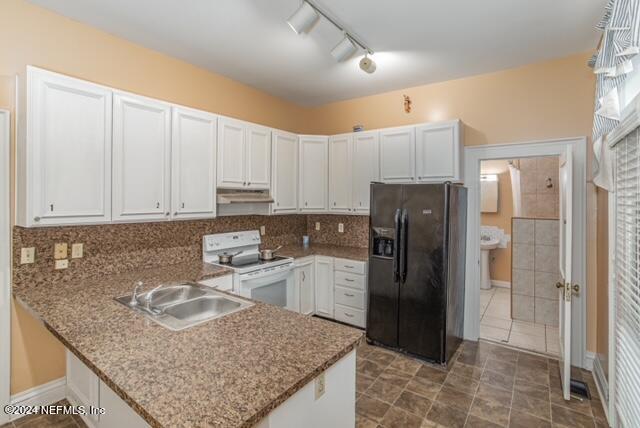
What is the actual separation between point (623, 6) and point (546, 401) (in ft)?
8.60

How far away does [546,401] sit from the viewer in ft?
8.05

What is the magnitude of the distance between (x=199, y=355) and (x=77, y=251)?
181 centimetres

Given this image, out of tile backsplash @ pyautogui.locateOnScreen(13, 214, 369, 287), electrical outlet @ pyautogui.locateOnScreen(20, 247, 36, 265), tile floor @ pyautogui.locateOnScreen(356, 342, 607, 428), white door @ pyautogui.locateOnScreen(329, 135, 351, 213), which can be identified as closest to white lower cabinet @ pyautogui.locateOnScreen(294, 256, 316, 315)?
tile backsplash @ pyautogui.locateOnScreen(13, 214, 369, 287)

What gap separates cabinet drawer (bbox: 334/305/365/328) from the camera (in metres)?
3.66

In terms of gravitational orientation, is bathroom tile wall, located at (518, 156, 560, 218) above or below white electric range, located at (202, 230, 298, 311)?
above

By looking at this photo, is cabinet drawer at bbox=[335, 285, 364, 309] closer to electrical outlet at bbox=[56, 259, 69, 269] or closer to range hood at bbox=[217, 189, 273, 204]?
range hood at bbox=[217, 189, 273, 204]

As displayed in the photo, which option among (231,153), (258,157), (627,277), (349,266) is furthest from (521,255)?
(231,153)

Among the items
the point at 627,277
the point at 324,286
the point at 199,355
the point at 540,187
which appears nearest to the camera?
the point at 199,355

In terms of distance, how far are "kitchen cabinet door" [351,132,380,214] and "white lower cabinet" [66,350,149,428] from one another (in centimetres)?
296

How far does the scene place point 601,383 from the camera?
2.55 m

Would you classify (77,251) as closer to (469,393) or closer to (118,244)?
(118,244)

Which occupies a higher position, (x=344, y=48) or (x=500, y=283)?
(x=344, y=48)

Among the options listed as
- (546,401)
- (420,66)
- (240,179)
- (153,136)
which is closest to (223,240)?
(240,179)

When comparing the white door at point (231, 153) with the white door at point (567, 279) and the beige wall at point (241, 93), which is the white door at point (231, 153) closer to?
the beige wall at point (241, 93)
